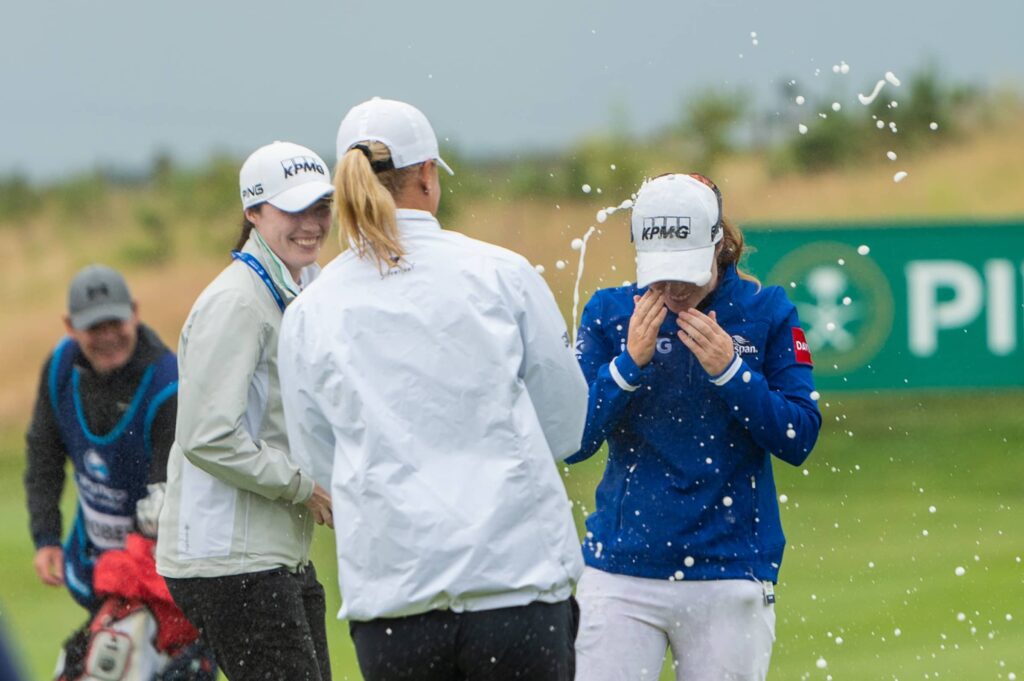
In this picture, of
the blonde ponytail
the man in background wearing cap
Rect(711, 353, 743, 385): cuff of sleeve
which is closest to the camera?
the blonde ponytail

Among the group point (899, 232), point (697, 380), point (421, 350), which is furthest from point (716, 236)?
point (899, 232)

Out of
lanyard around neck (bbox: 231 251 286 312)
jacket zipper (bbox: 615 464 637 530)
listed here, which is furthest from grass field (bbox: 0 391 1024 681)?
jacket zipper (bbox: 615 464 637 530)

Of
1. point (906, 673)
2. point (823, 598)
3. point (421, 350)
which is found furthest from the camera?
point (823, 598)

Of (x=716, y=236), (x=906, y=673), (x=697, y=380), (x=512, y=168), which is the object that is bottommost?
(x=906, y=673)

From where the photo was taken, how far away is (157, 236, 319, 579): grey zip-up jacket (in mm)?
4109

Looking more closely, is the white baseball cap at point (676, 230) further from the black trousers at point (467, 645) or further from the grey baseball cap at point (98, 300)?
the grey baseball cap at point (98, 300)

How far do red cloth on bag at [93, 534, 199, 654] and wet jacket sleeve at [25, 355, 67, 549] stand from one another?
507 millimetres

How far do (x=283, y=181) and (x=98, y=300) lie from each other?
1.54 metres

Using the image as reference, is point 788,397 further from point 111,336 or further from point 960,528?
point 960,528

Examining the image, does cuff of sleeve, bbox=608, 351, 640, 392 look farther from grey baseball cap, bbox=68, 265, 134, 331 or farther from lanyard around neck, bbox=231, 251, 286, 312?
grey baseball cap, bbox=68, 265, 134, 331

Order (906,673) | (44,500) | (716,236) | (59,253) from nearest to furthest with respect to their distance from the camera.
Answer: (716,236) < (44,500) < (906,673) < (59,253)

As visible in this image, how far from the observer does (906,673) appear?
7.31m

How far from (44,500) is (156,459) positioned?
0.73 metres

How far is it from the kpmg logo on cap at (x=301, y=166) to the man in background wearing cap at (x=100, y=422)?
1.22 meters
